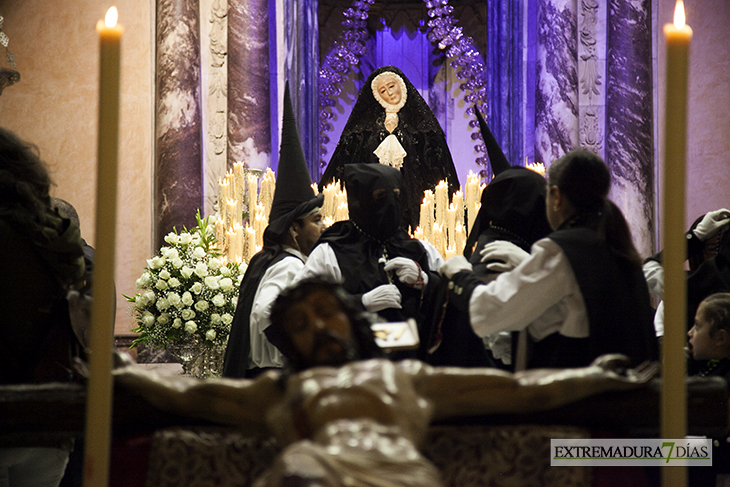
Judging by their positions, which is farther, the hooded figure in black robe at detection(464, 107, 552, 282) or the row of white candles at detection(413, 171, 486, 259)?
the row of white candles at detection(413, 171, 486, 259)

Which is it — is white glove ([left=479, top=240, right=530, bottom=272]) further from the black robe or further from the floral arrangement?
the floral arrangement

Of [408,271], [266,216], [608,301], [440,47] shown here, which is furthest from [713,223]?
[440,47]

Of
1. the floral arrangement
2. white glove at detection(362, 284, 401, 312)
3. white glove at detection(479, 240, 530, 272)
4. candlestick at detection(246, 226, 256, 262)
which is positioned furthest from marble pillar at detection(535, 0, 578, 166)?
white glove at detection(479, 240, 530, 272)

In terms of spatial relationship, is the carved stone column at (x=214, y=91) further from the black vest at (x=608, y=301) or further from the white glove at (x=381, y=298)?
the black vest at (x=608, y=301)

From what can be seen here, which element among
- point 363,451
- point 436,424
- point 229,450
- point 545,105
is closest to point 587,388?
point 436,424

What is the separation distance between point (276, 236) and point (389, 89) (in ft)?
17.2

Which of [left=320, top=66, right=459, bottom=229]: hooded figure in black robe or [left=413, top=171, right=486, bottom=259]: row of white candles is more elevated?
[left=320, top=66, right=459, bottom=229]: hooded figure in black robe

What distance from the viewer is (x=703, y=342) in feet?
10.8

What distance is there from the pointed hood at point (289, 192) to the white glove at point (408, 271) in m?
1.06

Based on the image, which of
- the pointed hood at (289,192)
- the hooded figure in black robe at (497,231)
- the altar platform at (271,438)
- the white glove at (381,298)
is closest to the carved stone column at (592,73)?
the pointed hood at (289,192)

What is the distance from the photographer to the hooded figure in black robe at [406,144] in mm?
8945

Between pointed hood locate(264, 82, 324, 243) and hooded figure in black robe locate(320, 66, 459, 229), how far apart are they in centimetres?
430

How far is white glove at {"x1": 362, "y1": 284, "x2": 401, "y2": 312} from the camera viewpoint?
3.17 metres

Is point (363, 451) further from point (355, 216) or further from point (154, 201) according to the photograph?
point (154, 201)
